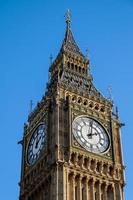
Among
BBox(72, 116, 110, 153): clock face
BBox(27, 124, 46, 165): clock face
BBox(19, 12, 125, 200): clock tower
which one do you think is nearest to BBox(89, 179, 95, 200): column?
BBox(19, 12, 125, 200): clock tower

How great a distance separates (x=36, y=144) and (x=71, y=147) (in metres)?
4.98

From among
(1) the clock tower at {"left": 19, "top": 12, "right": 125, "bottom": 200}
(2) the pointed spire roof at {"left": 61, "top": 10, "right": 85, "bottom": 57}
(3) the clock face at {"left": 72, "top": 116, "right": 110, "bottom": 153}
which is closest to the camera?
(1) the clock tower at {"left": 19, "top": 12, "right": 125, "bottom": 200}

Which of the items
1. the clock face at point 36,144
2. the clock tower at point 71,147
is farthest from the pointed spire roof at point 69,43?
the clock face at point 36,144

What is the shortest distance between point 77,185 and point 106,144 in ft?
19.1

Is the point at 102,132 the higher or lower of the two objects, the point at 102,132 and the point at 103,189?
the higher

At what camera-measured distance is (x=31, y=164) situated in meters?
53.2

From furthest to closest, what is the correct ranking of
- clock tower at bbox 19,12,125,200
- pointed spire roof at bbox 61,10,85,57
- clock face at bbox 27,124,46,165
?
pointed spire roof at bbox 61,10,85,57, clock face at bbox 27,124,46,165, clock tower at bbox 19,12,125,200

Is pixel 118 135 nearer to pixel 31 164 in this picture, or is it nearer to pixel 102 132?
pixel 102 132

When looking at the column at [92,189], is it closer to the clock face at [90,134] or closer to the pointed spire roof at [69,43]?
the clock face at [90,134]

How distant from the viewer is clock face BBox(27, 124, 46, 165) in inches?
2068

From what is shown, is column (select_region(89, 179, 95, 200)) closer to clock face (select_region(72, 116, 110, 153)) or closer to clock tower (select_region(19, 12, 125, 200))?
clock tower (select_region(19, 12, 125, 200))

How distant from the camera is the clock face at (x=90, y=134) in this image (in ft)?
169

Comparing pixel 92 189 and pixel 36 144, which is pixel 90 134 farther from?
pixel 92 189

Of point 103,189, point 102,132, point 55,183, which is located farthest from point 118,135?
point 55,183
